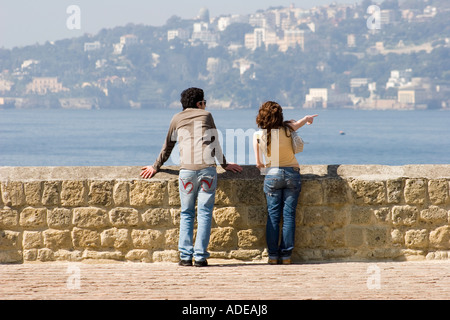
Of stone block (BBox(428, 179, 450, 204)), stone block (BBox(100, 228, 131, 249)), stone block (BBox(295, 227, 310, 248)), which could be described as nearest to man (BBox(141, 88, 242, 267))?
stone block (BBox(100, 228, 131, 249))

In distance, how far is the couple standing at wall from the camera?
19.8ft

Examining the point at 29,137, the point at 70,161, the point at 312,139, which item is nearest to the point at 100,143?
the point at 29,137

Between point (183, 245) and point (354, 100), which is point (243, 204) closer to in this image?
point (183, 245)

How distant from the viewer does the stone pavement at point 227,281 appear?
16.5 feet

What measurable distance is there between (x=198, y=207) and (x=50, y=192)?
4.28 ft

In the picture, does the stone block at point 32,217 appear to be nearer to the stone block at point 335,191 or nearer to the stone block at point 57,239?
the stone block at point 57,239

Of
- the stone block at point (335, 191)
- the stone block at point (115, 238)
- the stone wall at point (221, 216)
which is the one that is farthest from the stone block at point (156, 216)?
the stone block at point (335, 191)

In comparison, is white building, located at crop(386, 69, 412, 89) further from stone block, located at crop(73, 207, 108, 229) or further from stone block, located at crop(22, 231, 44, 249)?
stone block, located at crop(22, 231, 44, 249)

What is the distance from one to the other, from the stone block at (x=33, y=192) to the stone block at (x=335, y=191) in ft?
8.01

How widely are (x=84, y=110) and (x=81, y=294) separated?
194478 millimetres

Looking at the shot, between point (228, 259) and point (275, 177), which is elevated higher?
point (275, 177)

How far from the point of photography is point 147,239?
646 cm

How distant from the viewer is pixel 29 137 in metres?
86.6

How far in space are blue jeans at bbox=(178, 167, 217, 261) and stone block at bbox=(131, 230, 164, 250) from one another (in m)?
0.36
